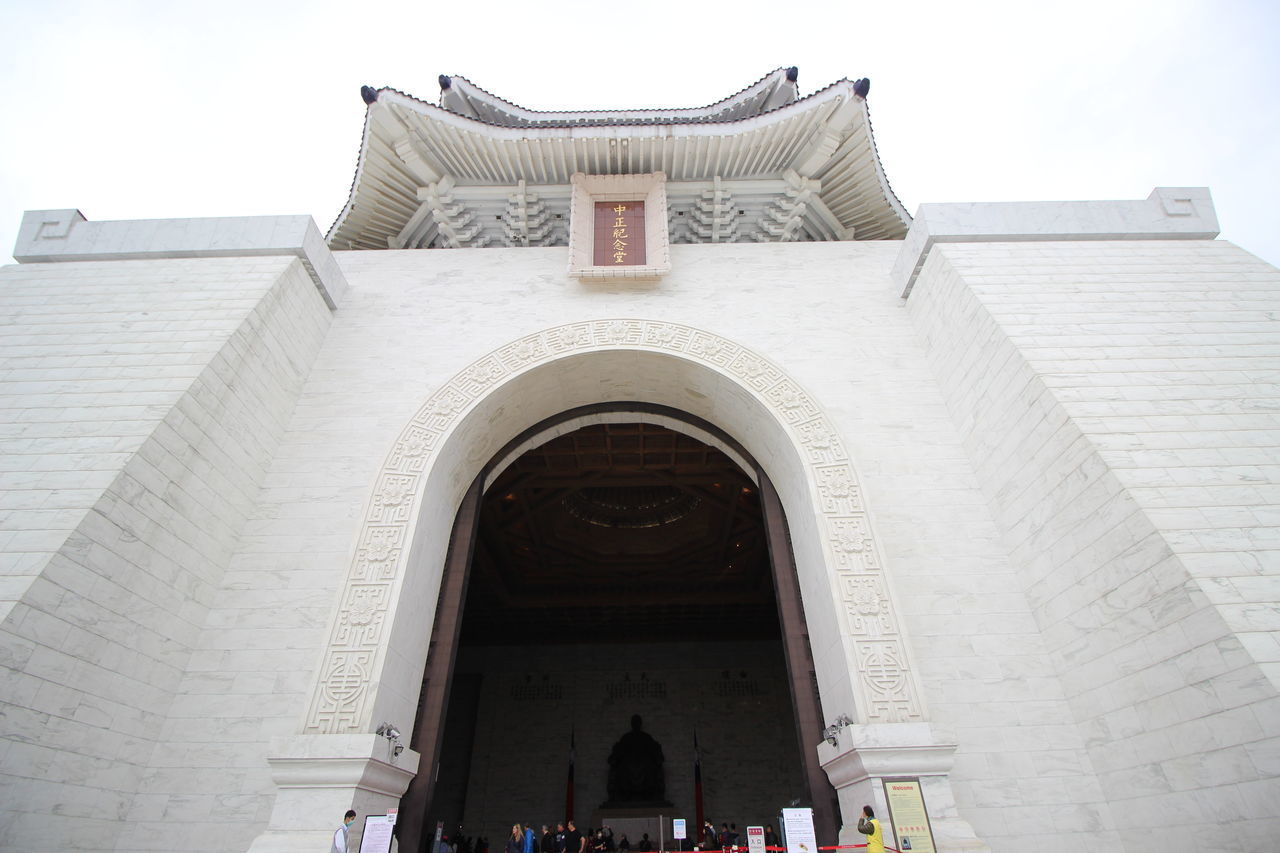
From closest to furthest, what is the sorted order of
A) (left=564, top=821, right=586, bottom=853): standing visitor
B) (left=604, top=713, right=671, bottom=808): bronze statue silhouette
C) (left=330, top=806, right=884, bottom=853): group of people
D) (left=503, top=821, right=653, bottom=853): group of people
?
(left=330, top=806, right=884, bottom=853): group of people
(left=503, top=821, right=653, bottom=853): group of people
(left=564, top=821, right=586, bottom=853): standing visitor
(left=604, top=713, right=671, bottom=808): bronze statue silhouette

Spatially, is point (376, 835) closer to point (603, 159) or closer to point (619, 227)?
point (619, 227)

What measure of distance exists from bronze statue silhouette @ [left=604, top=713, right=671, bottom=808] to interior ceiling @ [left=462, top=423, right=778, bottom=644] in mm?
2113

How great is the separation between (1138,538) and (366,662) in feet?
16.6

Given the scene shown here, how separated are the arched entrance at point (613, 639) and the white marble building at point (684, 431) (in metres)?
2.63

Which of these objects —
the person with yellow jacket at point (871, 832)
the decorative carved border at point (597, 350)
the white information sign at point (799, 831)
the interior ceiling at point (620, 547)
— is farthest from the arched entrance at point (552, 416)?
the interior ceiling at point (620, 547)

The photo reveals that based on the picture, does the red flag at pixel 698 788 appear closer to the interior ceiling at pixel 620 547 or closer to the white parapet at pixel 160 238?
the interior ceiling at pixel 620 547

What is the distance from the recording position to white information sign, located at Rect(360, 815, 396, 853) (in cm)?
359

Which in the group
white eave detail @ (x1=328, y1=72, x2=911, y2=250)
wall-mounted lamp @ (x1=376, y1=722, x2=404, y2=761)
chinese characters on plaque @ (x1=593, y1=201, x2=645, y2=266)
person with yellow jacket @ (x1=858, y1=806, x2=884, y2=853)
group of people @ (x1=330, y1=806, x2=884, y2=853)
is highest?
white eave detail @ (x1=328, y1=72, x2=911, y2=250)

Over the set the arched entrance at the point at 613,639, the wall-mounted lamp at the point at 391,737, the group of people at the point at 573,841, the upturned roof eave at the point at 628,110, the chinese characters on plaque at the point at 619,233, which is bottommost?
the group of people at the point at 573,841

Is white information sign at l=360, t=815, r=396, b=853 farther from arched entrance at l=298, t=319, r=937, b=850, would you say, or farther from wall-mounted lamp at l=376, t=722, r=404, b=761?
wall-mounted lamp at l=376, t=722, r=404, b=761

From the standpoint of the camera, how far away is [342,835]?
3.57 m

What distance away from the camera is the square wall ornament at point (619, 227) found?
6781 mm

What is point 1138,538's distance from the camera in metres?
3.89

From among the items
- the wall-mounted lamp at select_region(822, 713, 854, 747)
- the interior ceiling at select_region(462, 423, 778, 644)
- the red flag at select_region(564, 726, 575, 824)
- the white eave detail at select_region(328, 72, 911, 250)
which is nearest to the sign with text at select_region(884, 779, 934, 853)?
the wall-mounted lamp at select_region(822, 713, 854, 747)
